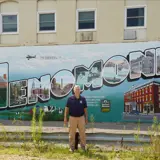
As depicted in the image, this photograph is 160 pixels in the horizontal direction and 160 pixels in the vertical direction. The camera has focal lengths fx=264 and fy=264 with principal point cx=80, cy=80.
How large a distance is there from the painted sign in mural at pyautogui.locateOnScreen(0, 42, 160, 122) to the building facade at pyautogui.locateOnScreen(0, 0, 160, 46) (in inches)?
21.9

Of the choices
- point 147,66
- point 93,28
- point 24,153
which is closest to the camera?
point 24,153

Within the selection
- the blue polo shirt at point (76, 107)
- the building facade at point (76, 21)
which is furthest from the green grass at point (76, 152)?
the building facade at point (76, 21)

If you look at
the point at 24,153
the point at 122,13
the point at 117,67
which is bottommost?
the point at 24,153

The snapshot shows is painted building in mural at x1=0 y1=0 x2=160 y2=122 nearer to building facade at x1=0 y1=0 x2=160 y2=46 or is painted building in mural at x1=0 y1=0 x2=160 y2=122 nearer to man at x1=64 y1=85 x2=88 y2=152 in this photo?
building facade at x1=0 y1=0 x2=160 y2=46

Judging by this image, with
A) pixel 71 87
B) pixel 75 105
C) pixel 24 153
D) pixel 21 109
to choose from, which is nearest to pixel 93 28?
pixel 71 87

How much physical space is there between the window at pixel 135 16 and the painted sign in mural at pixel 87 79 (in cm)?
125

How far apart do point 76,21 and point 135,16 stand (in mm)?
3124

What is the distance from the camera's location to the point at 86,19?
1430cm

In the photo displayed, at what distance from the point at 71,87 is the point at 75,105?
20.0ft

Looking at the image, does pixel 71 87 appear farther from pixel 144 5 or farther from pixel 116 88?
pixel 144 5

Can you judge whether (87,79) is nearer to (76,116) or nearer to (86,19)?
(86,19)

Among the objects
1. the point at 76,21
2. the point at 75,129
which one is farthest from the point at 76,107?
the point at 76,21

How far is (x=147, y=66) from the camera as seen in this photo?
1321 cm

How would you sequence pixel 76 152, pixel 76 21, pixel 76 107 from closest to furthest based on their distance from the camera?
pixel 76 152 → pixel 76 107 → pixel 76 21
